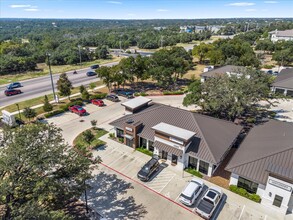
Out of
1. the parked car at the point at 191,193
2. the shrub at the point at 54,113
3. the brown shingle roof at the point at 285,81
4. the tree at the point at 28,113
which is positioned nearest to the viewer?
the parked car at the point at 191,193

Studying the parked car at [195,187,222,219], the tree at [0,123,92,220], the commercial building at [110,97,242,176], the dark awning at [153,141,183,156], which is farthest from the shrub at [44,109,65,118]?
the parked car at [195,187,222,219]

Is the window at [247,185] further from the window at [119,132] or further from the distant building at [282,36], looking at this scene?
the distant building at [282,36]

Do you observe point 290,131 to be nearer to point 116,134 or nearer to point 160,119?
point 160,119

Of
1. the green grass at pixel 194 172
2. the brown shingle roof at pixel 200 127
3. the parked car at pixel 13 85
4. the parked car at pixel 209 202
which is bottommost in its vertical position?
the green grass at pixel 194 172

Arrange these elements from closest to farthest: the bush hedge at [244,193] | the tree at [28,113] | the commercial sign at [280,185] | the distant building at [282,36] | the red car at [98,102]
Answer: the commercial sign at [280,185]
the bush hedge at [244,193]
the tree at [28,113]
the red car at [98,102]
the distant building at [282,36]

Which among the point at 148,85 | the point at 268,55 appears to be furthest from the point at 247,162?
the point at 268,55

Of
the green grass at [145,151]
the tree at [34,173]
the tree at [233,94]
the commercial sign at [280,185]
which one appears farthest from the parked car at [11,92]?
the commercial sign at [280,185]
